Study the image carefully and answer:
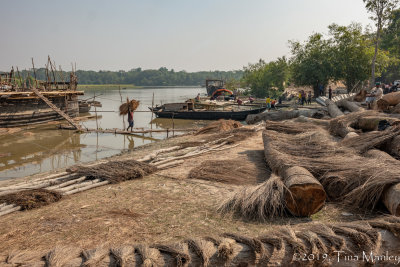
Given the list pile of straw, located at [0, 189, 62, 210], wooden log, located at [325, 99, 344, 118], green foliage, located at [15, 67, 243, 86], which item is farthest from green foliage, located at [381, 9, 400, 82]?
green foliage, located at [15, 67, 243, 86]

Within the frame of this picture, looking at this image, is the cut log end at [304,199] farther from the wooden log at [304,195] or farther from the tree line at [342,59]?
the tree line at [342,59]

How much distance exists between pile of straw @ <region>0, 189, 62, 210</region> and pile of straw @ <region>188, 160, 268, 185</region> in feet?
9.59

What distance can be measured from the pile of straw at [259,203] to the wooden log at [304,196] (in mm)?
128

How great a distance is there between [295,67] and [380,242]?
29.8m

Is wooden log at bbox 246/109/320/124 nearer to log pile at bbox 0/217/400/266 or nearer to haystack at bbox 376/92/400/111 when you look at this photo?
haystack at bbox 376/92/400/111

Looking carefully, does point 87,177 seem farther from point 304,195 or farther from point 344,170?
point 344,170

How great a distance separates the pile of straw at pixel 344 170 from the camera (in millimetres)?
4113

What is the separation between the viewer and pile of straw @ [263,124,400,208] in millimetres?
4113

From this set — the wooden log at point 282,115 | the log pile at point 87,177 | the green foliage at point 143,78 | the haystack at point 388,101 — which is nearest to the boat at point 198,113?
the wooden log at point 282,115

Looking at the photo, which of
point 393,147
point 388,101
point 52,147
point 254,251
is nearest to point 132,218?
point 254,251

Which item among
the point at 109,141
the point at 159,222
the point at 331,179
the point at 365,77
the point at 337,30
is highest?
the point at 337,30

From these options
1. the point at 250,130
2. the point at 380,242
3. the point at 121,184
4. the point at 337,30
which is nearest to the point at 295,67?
the point at 337,30

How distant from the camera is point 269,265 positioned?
2516 millimetres

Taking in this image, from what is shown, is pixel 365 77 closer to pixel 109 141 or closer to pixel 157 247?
pixel 109 141
